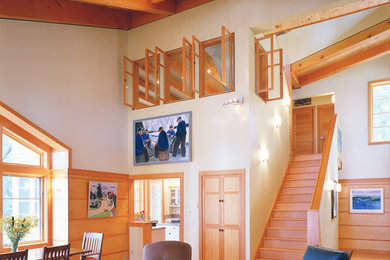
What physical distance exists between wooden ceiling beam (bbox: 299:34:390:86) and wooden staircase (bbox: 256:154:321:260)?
9.43ft

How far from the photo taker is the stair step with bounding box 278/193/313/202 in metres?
8.13

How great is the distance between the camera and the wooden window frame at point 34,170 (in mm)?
6621

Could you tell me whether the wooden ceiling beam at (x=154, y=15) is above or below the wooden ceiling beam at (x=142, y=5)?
above

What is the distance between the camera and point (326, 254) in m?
4.39

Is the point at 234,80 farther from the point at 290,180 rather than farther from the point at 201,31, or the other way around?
the point at 290,180

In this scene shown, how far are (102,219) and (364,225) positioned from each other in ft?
23.6

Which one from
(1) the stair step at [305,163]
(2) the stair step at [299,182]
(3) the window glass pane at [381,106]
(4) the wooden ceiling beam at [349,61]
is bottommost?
(2) the stair step at [299,182]

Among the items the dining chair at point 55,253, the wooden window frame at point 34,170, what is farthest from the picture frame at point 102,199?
the dining chair at point 55,253

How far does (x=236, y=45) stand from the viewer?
751 centimetres

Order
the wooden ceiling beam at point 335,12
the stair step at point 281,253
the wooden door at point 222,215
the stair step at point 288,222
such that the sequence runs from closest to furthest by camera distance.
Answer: the stair step at point 281,253 → the wooden ceiling beam at point 335,12 → the wooden door at point 222,215 → the stair step at point 288,222

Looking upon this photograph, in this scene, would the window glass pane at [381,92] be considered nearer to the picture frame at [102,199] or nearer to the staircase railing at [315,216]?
the staircase railing at [315,216]

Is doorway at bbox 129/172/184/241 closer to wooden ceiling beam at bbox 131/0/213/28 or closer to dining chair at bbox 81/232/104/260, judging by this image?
dining chair at bbox 81/232/104/260

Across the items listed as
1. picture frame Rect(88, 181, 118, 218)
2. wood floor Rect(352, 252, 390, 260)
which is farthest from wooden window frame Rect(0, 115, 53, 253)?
wood floor Rect(352, 252, 390, 260)

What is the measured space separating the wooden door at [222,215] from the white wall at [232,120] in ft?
0.49
